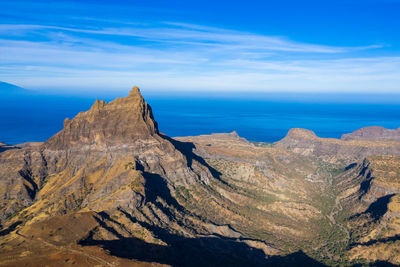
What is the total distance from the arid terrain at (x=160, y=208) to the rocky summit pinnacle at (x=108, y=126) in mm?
489

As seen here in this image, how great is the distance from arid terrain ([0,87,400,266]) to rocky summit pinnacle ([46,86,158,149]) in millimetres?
489

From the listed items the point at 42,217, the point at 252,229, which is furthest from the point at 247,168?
the point at 42,217

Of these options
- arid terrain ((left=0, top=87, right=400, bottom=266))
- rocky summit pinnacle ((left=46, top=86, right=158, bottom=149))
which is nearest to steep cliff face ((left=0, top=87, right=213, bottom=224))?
rocky summit pinnacle ((left=46, top=86, right=158, bottom=149))

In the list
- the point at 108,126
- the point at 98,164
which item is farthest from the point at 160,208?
the point at 108,126

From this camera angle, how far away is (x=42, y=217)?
107625mm

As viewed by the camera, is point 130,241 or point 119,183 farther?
point 119,183

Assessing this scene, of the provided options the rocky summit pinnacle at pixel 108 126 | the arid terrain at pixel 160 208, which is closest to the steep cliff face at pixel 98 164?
the rocky summit pinnacle at pixel 108 126

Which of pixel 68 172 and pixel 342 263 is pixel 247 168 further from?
pixel 68 172

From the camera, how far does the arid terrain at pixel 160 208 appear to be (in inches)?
3529

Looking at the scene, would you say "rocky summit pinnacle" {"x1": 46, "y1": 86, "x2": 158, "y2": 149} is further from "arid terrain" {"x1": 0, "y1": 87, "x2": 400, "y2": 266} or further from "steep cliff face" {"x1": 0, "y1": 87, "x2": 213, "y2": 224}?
"arid terrain" {"x1": 0, "y1": 87, "x2": 400, "y2": 266}

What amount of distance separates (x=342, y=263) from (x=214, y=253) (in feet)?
155

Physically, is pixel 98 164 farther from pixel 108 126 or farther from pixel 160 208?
pixel 160 208

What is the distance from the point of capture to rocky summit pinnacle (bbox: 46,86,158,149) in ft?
460

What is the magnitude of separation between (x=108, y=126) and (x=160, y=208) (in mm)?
50342
